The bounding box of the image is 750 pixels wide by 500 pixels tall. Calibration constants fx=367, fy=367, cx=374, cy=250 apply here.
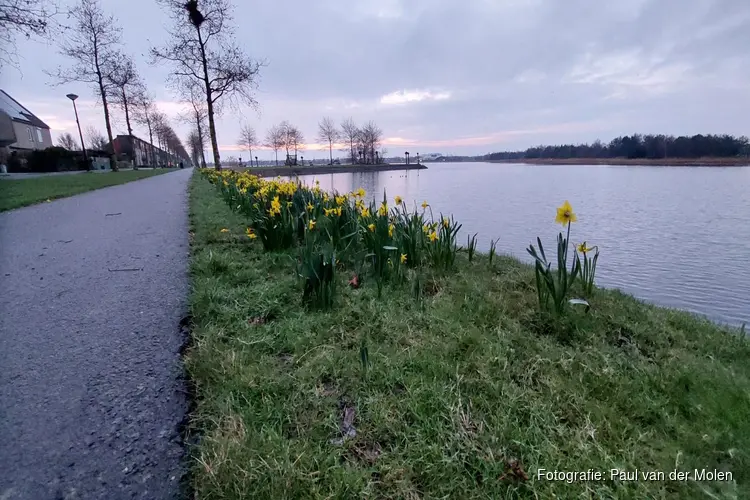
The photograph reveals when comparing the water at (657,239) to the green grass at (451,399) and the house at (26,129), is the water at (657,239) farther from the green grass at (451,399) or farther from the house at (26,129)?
the house at (26,129)

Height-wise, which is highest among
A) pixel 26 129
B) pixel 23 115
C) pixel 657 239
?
pixel 23 115

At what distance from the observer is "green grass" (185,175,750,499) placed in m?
1.06

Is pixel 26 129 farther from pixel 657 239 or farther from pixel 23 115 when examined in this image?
pixel 657 239

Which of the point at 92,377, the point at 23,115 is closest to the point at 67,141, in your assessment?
the point at 23,115

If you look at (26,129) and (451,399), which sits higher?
(26,129)

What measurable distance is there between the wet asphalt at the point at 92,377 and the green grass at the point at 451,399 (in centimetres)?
12

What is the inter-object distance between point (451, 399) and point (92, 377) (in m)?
1.42

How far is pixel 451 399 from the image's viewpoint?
4.50 feet

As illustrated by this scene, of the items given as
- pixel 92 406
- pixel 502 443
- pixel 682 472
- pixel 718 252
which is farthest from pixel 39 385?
pixel 718 252

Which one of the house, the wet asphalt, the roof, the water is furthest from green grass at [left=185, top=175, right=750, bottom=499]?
the roof

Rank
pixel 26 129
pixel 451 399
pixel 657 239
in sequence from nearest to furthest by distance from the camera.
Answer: pixel 451 399
pixel 657 239
pixel 26 129

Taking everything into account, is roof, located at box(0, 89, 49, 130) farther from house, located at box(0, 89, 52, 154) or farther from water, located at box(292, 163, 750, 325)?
water, located at box(292, 163, 750, 325)

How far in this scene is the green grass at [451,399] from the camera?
106 centimetres

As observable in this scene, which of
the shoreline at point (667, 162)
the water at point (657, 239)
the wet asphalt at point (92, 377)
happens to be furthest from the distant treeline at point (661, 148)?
the wet asphalt at point (92, 377)
